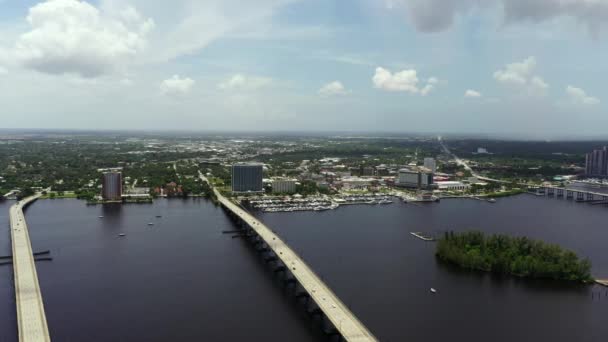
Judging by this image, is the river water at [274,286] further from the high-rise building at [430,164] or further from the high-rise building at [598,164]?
the high-rise building at [598,164]

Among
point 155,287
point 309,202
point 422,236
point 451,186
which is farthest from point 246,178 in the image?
point 155,287

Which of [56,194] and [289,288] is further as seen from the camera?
[56,194]

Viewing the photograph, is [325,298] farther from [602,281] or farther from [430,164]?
[430,164]

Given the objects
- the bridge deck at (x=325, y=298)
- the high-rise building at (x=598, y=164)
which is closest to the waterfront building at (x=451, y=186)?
the high-rise building at (x=598, y=164)

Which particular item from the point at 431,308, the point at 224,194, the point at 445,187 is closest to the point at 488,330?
the point at 431,308

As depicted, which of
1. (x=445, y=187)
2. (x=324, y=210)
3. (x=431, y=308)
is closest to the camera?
(x=431, y=308)

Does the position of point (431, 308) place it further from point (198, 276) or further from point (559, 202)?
point (559, 202)

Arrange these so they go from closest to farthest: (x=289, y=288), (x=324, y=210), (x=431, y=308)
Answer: (x=431, y=308)
(x=289, y=288)
(x=324, y=210)
